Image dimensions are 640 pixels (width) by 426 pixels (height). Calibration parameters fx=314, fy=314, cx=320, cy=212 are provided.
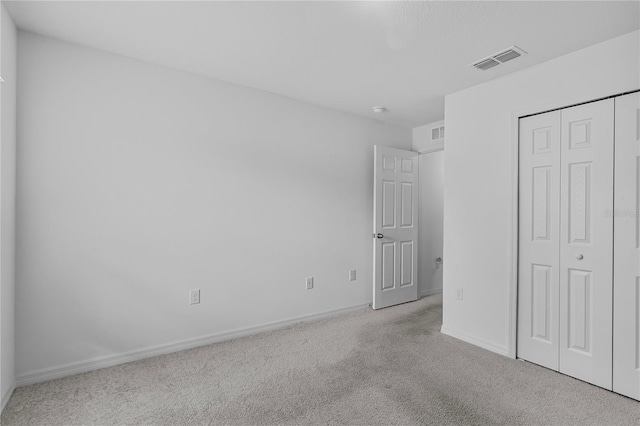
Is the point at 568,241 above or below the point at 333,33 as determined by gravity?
below

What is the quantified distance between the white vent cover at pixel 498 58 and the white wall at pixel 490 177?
0.93 ft

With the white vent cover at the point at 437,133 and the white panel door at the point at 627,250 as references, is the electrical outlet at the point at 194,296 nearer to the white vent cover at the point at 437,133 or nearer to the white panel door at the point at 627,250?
the white panel door at the point at 627,250

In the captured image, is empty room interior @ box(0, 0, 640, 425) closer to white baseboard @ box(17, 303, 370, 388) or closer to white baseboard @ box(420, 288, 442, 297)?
white baseboard @ box(17, 303, 370, 388)

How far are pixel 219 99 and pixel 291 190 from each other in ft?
3.74

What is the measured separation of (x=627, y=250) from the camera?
212 cm

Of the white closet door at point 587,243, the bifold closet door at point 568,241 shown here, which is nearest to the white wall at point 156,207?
the bifold closet door at point 568,241

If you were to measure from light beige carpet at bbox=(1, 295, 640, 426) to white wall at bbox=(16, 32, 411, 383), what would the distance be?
0.32 m

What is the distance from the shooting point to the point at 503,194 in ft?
9.11

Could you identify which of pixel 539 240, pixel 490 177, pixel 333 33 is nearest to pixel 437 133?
pixel 490 177

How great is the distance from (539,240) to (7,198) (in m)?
3.86

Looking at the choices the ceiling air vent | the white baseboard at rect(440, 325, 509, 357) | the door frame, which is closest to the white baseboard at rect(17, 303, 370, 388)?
the white baseboard at rect(440, 325, 509, 357)

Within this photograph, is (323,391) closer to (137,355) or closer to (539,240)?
(137,355)

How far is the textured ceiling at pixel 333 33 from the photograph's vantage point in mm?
1918

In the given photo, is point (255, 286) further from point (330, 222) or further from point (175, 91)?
point (175, 91)
